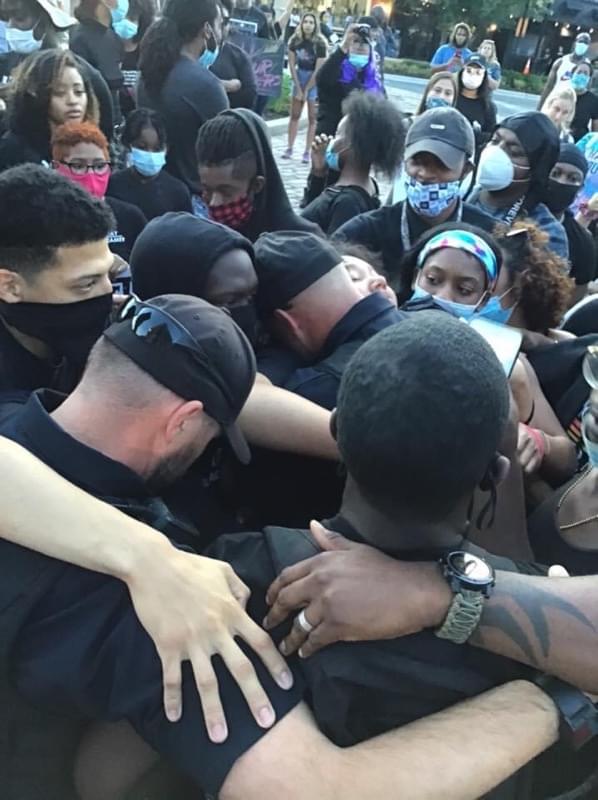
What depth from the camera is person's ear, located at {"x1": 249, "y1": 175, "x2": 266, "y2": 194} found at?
10.8 ft

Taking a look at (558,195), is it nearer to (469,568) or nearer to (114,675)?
(469,568)

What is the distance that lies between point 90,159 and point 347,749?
3.00m

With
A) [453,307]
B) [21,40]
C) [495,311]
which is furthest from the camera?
[21,40]

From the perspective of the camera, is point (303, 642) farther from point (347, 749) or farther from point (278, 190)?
point (278, 190)

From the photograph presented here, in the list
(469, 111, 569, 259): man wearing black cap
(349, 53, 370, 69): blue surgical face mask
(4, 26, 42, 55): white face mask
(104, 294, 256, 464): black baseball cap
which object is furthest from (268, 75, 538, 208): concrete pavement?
(104, 294, 256, 464): black baseball cap

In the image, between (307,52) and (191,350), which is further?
(307,52)

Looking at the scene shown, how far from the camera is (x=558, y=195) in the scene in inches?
176

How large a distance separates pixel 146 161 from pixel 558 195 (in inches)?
98.7

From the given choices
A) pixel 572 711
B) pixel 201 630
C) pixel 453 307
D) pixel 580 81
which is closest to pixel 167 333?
pixel 201 630

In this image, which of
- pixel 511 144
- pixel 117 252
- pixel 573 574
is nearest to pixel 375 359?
pixel 573 574

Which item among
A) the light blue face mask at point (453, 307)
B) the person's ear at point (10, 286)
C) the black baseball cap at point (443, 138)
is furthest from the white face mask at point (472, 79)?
the person's ear at point (10, 286)

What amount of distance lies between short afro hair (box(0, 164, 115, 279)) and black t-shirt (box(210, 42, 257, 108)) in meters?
4.85

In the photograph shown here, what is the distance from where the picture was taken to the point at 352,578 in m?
1.35

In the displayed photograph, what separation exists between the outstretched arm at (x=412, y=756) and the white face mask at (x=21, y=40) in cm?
564
